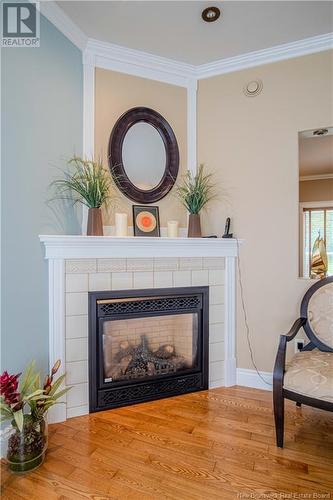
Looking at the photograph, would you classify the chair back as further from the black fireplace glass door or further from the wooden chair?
the black fireplace glass door

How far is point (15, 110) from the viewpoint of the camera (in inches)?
75.4

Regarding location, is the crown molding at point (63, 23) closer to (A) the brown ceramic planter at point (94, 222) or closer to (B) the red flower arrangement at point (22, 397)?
(A) the brown ceramic planter at point (94, 222)

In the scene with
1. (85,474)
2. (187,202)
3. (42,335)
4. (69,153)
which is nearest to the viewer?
(85,474)

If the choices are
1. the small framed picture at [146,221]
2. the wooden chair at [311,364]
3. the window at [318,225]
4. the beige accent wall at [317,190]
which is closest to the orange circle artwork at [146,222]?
the small framed picture at [146,221]

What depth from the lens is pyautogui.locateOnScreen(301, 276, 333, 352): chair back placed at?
7.28 ft

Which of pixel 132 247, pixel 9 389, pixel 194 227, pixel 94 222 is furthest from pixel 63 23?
pixel 9 389

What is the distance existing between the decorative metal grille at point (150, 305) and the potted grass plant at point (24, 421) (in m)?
0.69

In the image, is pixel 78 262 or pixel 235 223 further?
pixel 235 223

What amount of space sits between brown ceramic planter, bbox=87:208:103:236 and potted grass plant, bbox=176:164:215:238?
780 mm

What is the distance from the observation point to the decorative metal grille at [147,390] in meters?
2.35

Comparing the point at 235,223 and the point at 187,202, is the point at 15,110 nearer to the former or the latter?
the point at 187,202

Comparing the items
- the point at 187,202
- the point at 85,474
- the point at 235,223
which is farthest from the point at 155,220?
the point at 85,474

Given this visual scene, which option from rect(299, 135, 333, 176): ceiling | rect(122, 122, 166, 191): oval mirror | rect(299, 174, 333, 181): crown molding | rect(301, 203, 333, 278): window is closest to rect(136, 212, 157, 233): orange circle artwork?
rect(122, 122, 166, 191): oval mirror

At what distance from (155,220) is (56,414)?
5.23ft
